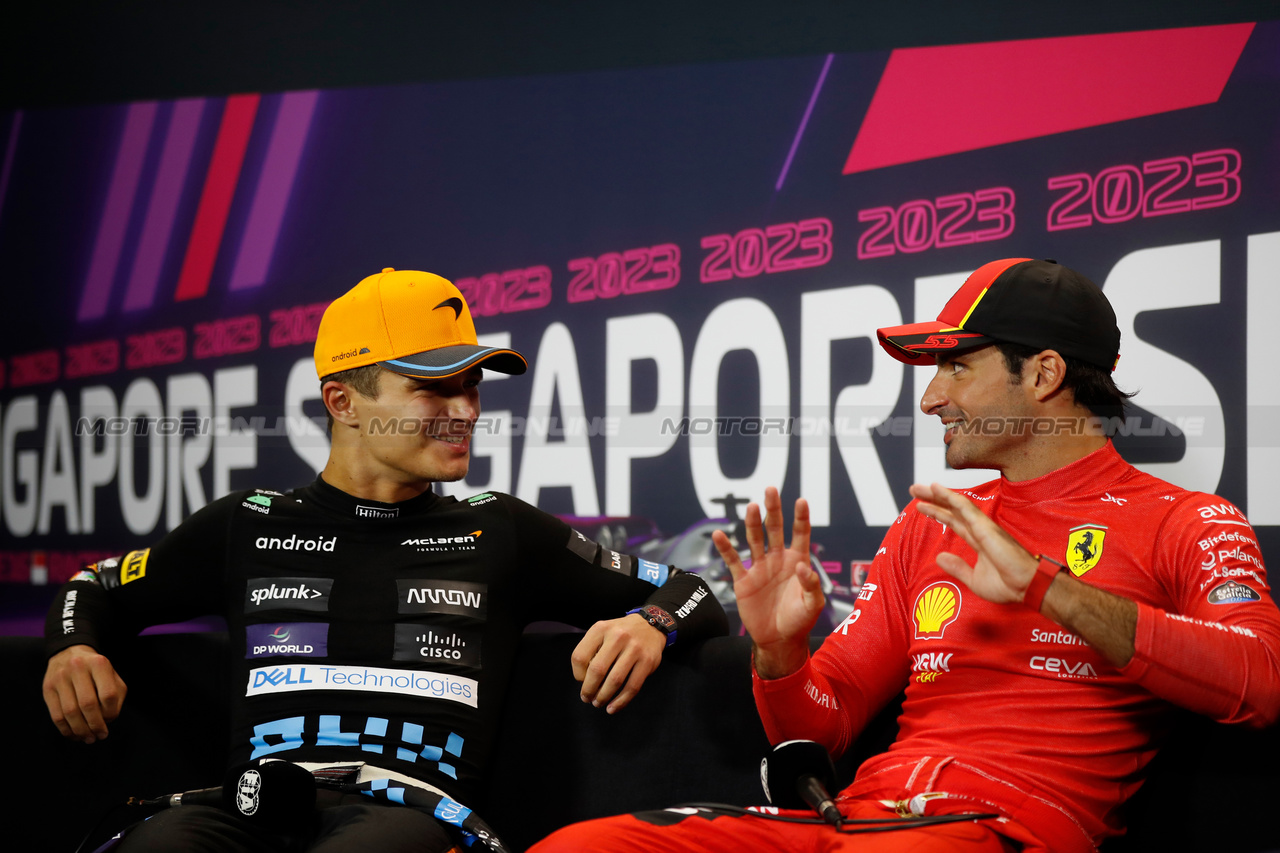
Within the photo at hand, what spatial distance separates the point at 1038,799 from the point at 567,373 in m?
2.03

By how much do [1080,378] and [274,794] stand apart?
1.44 metres

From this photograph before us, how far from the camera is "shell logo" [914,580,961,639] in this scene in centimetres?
157

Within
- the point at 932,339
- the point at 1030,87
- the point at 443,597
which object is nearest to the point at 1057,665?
the point at 932,339

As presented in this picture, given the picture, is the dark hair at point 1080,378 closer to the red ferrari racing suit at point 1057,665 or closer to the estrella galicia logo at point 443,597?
the red ferrari racing suit at point 1057,665

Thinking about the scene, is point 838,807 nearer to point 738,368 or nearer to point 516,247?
point 738,368

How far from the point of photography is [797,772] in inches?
56.8

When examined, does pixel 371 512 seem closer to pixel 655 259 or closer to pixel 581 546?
pixel 581 546

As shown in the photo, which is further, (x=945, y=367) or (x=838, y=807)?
(x=945, y=367)

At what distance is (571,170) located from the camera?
121 inches

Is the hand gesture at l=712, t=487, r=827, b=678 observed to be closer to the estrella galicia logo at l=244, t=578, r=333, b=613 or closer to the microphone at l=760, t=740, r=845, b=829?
the microphone at l=760, t=740, r=845, b=829

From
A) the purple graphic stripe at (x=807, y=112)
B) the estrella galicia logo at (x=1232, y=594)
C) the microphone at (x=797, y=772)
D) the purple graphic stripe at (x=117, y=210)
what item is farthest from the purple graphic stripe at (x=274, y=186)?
the estrella galicia logo at (x=1232, y=594)

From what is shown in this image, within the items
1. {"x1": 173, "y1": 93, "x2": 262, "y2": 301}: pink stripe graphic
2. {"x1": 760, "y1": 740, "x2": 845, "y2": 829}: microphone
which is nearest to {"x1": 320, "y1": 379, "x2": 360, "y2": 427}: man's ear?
{"x1": 760, "y1": 740, "x2": 845, "y2": 829}: microphone

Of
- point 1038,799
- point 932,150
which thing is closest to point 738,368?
point 932,150

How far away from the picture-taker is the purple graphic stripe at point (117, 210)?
12.0 feet
